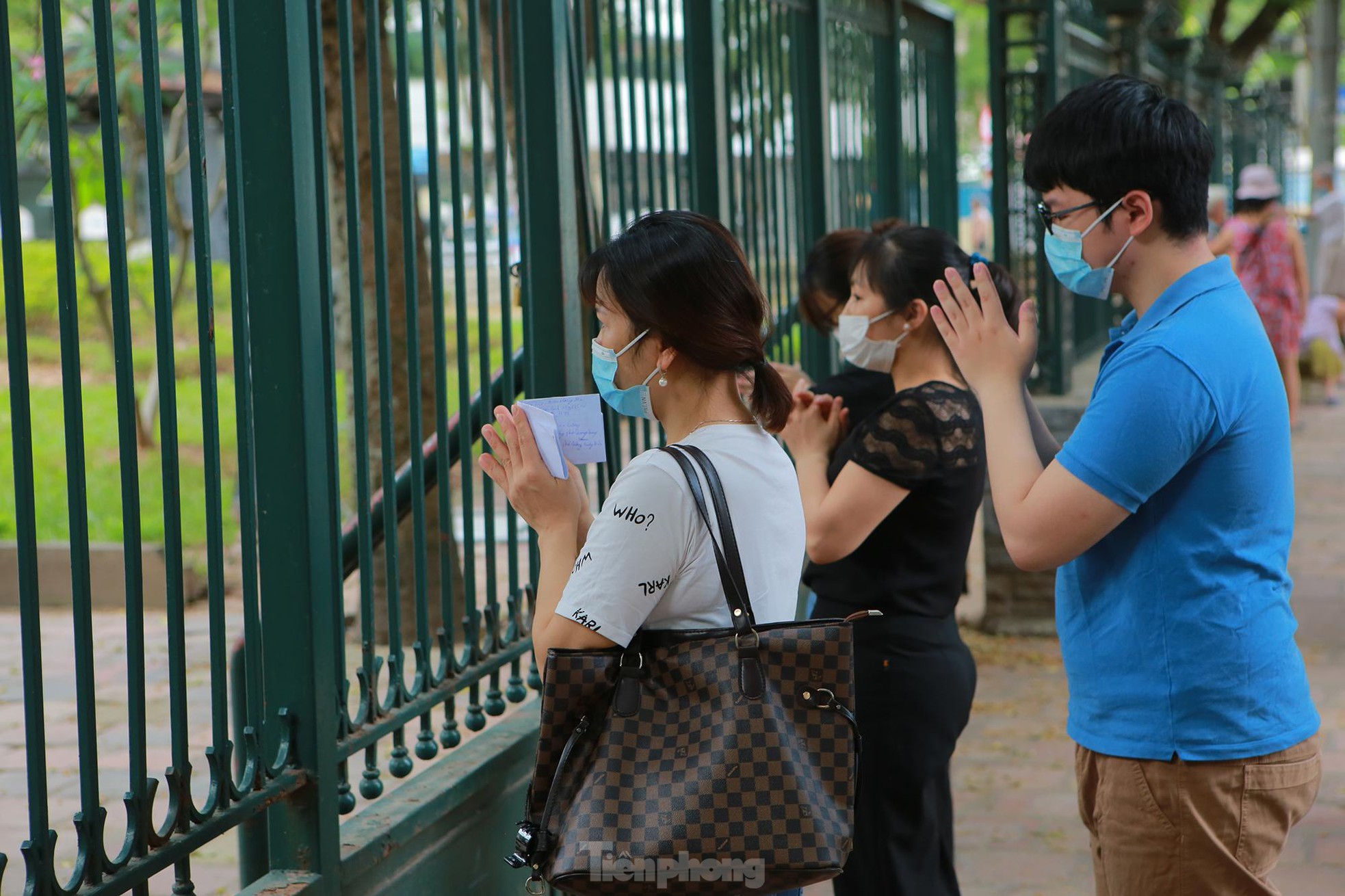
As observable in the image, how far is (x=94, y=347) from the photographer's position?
57.5 ft

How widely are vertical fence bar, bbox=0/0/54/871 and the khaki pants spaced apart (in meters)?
1.56

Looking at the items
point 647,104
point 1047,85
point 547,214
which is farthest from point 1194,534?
point 1047,85

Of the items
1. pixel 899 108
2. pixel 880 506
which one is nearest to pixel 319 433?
pixel 880 506

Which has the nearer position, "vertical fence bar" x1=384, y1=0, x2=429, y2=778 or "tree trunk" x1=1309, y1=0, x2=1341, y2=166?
"vertical fence bar" x1=384, y1=0, x2=429, y2=778

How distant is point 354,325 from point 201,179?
1.85ft

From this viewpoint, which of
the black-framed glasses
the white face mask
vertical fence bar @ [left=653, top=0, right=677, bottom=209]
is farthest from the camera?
vertical fence bar @ [left=653, top=0, right=677, bottom=209]

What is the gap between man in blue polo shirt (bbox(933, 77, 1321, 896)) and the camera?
2.19 meters

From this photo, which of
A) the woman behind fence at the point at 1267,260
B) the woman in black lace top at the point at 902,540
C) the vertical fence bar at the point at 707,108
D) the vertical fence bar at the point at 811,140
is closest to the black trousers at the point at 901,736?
the woman in black lace top at the point at 902,540

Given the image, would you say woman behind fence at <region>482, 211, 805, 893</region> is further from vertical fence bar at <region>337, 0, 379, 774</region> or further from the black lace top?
the black lace top

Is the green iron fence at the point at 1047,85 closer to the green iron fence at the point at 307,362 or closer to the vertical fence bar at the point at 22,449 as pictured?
the green iron fence at the point at 307,362

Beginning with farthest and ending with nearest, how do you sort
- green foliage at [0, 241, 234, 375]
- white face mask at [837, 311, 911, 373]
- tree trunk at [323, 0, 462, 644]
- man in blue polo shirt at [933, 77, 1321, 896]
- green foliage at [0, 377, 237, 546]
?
green foliage at [0, 241, 234, 375]
green foliage at [0, 377, 237, 546]
tree trunk at [323, 0, 462, 644]
white face mask at [837, 311, 911, 373]
man in blue polo shirt at [933, 77, 1321, 896]

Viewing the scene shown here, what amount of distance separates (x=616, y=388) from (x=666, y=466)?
25 cm

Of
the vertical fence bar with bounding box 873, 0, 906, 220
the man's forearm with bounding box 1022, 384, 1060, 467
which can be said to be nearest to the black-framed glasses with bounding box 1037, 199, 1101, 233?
the man's forearm with bounding box 1022, 384, 1060, 467

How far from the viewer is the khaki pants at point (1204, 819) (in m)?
2.26
